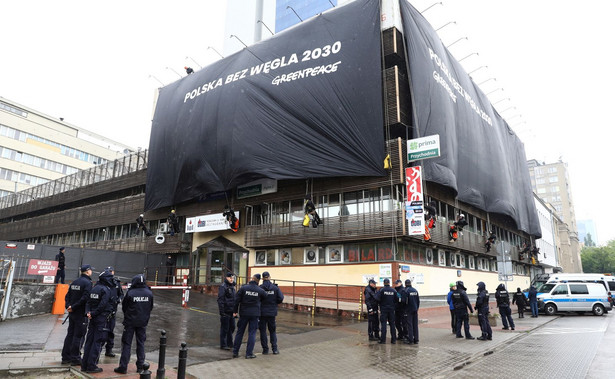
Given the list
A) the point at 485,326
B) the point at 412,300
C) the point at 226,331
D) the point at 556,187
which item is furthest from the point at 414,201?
the point at 556,187

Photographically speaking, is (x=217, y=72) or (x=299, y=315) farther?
(x=217, y=72)

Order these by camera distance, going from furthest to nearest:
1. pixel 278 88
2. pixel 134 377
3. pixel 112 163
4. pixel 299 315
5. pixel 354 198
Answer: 1. pixel 112 163
2. pixel 278 88
3. pixel 354 198
4. pixel 299 315
5. pixel 134 377

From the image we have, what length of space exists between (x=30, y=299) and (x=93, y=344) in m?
9.21

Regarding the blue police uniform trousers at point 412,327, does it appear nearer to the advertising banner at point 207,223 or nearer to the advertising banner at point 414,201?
the advertising banner at point 414,201

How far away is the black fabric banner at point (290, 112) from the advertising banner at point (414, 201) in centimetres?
155

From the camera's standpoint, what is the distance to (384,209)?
72.6 ft

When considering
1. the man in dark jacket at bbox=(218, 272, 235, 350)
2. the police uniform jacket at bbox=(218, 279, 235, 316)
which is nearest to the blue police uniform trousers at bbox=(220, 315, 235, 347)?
the man in dark jacket at bbox=(218, 272, 235, 350)

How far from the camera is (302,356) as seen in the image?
951 centimetres

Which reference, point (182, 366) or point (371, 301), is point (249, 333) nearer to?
point (182, 366)

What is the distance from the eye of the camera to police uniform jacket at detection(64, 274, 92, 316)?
7797mm

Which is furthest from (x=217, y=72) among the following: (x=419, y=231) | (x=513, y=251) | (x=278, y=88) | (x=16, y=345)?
(x=513, y=251)

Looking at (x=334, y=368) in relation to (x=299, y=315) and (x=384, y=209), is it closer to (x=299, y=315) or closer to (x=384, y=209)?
(x=299, y=315)

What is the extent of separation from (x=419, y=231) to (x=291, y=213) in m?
9.17

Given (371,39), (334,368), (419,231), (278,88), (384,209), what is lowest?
(334,368)
